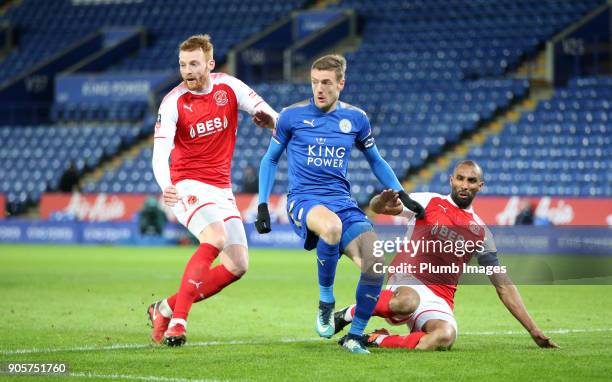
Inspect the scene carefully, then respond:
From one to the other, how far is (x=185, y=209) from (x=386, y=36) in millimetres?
24280

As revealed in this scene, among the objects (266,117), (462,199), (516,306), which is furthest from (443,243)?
(266,117)

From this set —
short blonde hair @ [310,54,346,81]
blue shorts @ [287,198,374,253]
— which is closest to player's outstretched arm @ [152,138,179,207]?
blue shorts @ [287,198,374,253]

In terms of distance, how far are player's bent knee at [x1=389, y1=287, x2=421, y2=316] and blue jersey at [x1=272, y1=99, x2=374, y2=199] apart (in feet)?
2.78

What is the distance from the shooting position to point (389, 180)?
852cm

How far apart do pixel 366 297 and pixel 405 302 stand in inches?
17.0

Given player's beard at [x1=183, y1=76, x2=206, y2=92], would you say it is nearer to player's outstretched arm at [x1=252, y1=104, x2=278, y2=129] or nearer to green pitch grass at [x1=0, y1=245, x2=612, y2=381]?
player's outstretched arm at [x1=252, y1=104, x2=278, y2=129]

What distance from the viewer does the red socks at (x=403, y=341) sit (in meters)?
8.25

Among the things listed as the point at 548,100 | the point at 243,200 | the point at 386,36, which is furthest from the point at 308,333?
the point at 386,36

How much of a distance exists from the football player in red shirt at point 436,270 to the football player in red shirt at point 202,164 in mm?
1049

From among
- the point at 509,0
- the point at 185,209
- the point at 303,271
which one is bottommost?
the point at 303,271

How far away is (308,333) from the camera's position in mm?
9711

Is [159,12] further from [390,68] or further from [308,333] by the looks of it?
[308,333]

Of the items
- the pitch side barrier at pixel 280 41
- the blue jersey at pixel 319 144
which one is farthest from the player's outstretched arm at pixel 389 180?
the pitch side barrier at pixel 280 41

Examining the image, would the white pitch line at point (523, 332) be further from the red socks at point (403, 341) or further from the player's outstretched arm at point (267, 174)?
the player's outstretched arm at point (267, 174)
